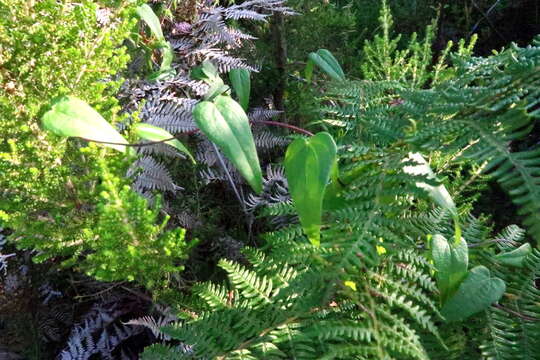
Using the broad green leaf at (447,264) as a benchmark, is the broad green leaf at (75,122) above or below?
above

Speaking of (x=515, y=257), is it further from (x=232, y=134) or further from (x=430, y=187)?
(x=232, y=134)

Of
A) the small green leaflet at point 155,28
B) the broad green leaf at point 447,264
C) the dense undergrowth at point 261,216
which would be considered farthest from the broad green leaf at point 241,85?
the broad green leaf at point 447,264

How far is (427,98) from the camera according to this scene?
60 cm

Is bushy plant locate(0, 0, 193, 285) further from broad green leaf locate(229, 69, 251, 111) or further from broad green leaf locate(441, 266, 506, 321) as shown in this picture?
broad green leaf locate(441, 266, 506, 321)

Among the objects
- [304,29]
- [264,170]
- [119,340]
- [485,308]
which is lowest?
[119,340]

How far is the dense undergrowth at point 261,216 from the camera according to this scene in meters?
0.52

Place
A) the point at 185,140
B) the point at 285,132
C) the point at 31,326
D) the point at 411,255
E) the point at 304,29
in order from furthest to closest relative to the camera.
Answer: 1. the point at 304,29
2. the point at 285,132
3. the point at 185,140
4. the point at 31,326
5. the point at 411,255

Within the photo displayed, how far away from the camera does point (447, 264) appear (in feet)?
1.93

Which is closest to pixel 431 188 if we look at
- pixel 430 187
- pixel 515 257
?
pixel 430 187

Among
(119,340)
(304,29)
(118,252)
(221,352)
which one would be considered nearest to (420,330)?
(221,352)

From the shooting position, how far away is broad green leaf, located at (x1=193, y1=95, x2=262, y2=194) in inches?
21.1

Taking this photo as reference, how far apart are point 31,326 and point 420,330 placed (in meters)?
0.64

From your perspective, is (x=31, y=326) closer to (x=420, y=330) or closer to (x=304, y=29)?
(x=420, y=330)

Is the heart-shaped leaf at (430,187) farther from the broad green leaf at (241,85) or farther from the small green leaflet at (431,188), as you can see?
the broad green leaf at (241,85)
